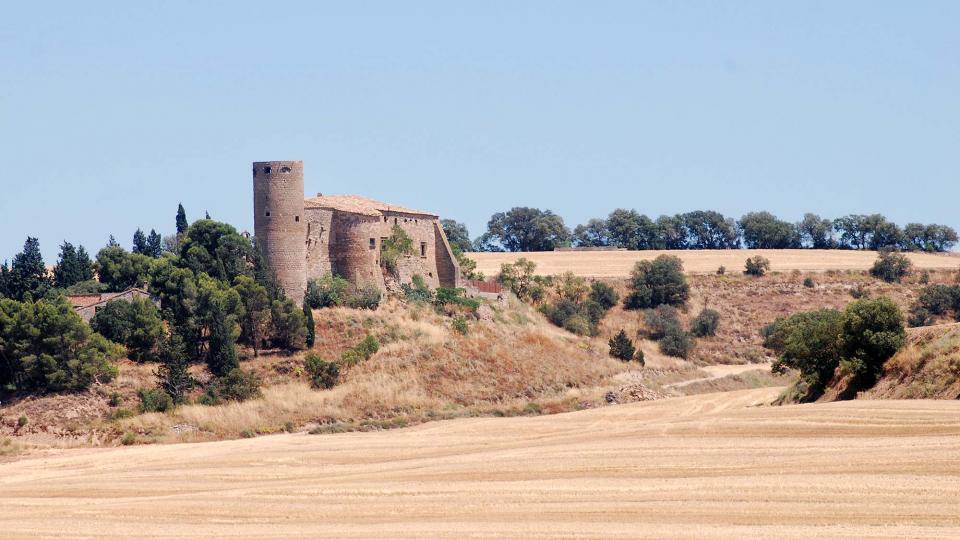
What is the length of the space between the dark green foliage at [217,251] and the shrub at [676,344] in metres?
20.0

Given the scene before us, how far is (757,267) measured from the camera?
80938 mm

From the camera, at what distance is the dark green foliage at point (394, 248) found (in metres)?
56.8

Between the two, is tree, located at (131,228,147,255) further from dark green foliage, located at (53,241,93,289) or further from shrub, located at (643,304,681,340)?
shrub, located at (643,304,681,340)

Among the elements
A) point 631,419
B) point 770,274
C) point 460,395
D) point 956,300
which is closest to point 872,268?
point 770,274

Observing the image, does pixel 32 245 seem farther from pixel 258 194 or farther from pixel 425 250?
pixel 425 250

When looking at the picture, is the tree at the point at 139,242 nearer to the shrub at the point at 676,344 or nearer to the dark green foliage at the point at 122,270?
the dark green foliage at the point at 122,270

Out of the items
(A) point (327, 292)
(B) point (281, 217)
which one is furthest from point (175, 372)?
(A) point (327, 292)

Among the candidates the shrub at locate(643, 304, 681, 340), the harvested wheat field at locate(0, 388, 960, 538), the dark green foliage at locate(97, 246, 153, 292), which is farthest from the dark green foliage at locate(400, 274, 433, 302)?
the harvested wheat field at locate(0, 388, 960, 538)

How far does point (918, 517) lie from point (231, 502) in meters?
12.1

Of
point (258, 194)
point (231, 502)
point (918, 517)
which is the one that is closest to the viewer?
point (918, 517)

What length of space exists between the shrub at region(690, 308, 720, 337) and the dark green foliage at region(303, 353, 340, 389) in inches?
992

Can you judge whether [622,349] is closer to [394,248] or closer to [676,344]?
[676,344]

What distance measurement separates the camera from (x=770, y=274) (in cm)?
8069

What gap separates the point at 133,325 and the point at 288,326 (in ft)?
16.6
